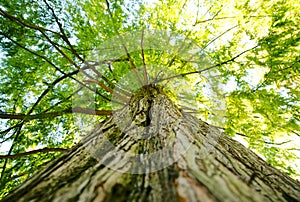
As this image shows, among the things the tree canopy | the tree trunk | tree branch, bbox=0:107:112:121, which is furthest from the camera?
the tree canopy

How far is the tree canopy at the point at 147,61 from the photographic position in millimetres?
3551

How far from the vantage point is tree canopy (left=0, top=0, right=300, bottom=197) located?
3.55 metres

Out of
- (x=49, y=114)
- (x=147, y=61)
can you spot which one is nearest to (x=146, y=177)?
(x=49, y=114)

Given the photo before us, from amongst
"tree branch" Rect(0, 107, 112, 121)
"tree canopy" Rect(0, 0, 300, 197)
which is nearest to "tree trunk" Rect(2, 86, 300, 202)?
"tree branch" Rect(0, 107, 112, 121)

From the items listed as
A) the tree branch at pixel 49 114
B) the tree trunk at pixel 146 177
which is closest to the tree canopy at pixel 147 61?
the tree branch at pixel 49 114

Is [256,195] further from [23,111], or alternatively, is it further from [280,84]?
[23,111]

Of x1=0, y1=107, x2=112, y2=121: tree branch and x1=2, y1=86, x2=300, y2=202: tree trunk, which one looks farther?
x1=0, y1=107, x2=112, y2=121: tree branch

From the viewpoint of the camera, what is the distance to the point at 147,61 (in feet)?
16.8

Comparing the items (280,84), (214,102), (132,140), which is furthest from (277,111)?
(132,140)

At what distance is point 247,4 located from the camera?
12.9ft

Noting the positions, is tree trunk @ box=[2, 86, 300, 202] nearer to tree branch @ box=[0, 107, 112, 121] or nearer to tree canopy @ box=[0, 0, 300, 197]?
tree branch @ box=[0, 107, 112, 121]

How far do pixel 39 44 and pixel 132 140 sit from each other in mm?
3874

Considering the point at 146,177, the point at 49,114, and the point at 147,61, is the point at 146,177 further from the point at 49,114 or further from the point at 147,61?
the point at 147,61

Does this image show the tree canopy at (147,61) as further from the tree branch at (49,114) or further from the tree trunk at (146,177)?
the tree trunk at (146,177)
